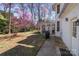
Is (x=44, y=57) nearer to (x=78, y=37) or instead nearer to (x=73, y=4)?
(x=78, y=37)

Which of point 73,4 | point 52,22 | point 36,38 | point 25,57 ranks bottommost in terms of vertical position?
point 25,57

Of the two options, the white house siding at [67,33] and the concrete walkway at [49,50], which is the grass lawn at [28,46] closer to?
the concrete walkway at [49,50]

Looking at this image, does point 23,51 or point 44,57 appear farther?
point 23,51

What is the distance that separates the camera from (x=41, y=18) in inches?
228

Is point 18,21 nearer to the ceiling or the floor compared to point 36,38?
nearer to the ceiling

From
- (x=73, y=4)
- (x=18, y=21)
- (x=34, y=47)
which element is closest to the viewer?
(x=73, y=4)

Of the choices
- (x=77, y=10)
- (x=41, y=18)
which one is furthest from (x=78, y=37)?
(x=41, y=18)

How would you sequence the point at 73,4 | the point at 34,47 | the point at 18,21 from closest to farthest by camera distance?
the point at 73,4
the point at 18,21
the point at 34,47

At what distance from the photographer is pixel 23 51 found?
592cm

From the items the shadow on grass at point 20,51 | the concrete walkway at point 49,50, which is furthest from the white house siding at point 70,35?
the shadow on grass at point 20,51

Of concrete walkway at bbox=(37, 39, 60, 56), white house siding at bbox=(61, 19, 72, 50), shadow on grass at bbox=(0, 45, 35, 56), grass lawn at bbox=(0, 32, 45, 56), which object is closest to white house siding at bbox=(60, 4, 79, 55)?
white house siding at bbox=(61, 19, 72, 50)

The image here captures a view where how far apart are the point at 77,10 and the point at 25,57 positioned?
1.54 meters

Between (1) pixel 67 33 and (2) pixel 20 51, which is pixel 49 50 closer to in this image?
(2) pixel 20 51

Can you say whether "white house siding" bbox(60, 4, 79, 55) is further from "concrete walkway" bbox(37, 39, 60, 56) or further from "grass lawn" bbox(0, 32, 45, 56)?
"grass lawn" bbox(0, 32, 45, 56)
